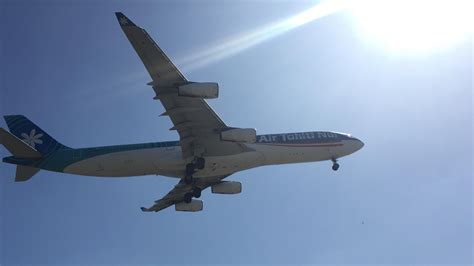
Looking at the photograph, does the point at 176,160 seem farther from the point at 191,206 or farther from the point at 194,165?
the point at 191,206

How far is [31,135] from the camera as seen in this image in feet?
168

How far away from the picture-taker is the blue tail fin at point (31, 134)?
5012 cm

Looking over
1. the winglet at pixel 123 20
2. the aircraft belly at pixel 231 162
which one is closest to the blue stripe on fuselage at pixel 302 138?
the aircraft belly at pixel 231 162

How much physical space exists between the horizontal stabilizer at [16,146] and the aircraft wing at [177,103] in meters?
11.6

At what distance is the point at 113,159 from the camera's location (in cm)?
4847

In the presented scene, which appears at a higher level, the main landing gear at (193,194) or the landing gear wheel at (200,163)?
the landing gear wheel at (200,163)

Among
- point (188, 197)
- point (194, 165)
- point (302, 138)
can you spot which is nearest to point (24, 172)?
point (194, 165)

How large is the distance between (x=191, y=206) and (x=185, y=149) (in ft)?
30.5

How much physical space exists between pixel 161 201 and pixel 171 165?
8898 mm

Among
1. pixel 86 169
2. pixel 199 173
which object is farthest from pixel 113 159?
pixel 199 173

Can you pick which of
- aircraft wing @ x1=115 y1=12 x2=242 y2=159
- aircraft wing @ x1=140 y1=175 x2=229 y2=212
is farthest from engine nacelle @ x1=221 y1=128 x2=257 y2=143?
Result: aircraft wing @ x1=140 y1=175 x2=229 y2=212

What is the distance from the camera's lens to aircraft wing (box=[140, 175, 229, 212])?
55656mm

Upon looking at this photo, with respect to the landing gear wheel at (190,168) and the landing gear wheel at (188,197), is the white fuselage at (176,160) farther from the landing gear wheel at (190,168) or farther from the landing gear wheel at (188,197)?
the landing gear wheel at (188,197)

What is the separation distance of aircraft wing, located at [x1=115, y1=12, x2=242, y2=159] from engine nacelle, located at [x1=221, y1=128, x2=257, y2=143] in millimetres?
909
